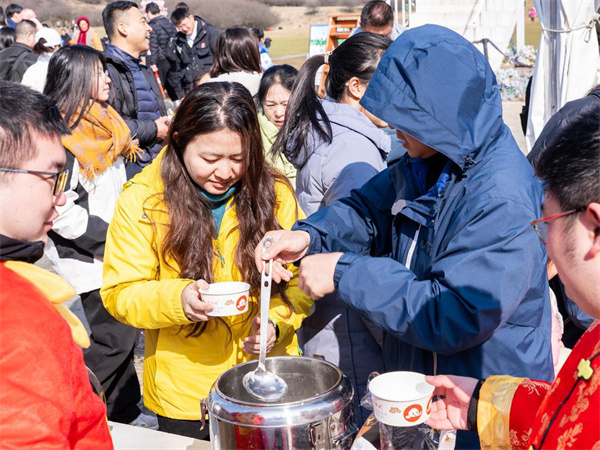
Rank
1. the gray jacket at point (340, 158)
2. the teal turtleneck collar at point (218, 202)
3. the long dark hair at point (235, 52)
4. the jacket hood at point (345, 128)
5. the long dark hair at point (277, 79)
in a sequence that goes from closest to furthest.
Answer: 1. the teal turtleneck collar at point (218, 202)
2. the gray jacket at point (340, 158)
3. the jacket hood at point (345, 128)
4. the long dark hair at point (277, 79)
5. the long dark hair at point (235, 52)

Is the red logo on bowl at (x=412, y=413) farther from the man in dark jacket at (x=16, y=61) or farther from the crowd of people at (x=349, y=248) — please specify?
the man in dark jacket at (x=16, y=61)

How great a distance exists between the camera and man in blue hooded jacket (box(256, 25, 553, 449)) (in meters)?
1.65

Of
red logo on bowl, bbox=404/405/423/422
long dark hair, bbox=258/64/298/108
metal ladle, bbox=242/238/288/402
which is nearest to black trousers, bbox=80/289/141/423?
long dark hair, bbox=258/64/298/108

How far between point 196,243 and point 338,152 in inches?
37.4

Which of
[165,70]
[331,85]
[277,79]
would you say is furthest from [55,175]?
[165,70]

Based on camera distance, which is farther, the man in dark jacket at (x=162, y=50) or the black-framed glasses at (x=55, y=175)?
the man in dark jacket at (x=162, y=50)

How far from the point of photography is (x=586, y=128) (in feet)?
3.75

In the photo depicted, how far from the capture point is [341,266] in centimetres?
183

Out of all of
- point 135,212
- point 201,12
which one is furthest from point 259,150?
point 201,12

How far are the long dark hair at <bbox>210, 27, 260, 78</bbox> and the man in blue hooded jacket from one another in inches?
142

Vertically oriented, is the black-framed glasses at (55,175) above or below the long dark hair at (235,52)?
above

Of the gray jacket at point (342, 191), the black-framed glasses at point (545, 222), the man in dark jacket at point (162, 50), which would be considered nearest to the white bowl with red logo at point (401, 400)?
the black-framed glasses at point (545, 222)

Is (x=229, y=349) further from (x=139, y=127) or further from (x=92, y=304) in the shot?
(x=139, y=127)

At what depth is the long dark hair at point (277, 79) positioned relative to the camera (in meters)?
4.70
